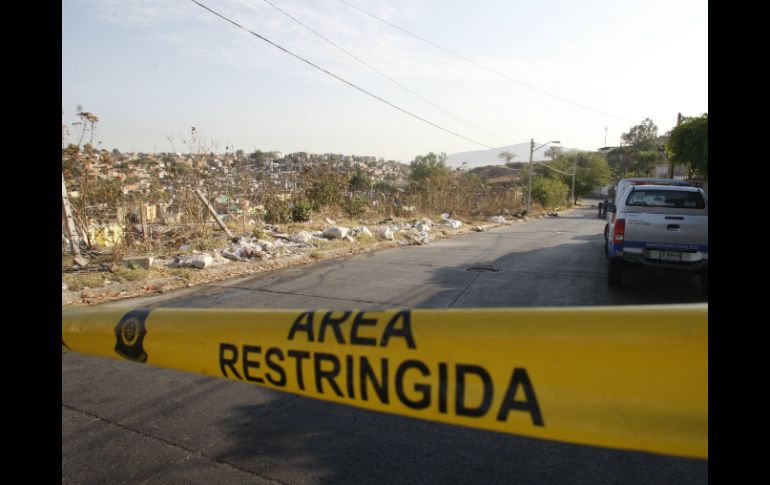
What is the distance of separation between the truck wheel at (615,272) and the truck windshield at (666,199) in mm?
1168

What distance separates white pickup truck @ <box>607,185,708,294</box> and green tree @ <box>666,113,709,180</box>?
865 centimetres

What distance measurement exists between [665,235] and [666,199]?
139 cm

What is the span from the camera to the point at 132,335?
1.54 m

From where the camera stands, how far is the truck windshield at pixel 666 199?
7.93m

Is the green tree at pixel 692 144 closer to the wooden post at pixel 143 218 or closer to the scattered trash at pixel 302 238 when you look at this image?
the scattered trash at pixel 302 238

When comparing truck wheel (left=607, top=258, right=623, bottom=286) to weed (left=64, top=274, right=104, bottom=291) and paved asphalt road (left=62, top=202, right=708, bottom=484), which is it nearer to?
paved asphalt road (left=62, top=202, right=708, bottom=484)

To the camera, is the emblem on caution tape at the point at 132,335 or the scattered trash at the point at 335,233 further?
the scattered trash at the point at 335,233

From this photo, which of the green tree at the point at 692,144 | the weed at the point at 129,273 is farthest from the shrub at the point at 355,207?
the weed at the point at 129,273

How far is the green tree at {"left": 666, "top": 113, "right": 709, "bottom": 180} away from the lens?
14945 mm

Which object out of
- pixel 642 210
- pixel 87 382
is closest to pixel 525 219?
pixel 642 210

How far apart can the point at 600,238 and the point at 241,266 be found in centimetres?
1448
